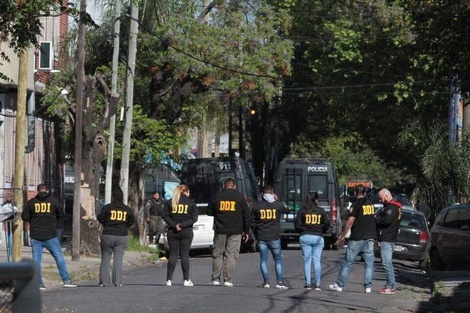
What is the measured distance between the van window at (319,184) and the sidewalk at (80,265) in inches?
297

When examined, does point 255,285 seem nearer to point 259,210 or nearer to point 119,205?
point 259,210

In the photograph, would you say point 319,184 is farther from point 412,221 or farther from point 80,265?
point 80,265

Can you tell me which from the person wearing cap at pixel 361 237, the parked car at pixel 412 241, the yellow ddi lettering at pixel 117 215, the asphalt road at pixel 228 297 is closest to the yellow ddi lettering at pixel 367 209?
the person wearing cap at pixel 361 237

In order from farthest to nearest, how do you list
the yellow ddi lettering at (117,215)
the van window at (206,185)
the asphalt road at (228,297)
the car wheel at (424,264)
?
the van window at (206,185) < the car wheel at (424,264) < the yellow ddi lettering at (117,215) < the asphalt road at (228,297)

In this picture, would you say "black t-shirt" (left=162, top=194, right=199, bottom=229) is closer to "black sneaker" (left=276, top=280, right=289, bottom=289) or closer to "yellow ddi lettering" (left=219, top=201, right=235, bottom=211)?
"yellow ddi lettering" (left=219, top=201, right=235, bottom=211)

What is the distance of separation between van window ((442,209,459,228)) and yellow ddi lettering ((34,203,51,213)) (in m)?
10.1

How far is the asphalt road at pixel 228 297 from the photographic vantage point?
13125mm

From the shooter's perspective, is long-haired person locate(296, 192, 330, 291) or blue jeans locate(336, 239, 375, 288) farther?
long-haired person locate(296, 192, 330, 291)

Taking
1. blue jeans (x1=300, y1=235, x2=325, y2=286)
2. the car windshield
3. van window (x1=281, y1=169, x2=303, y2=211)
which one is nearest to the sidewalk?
blue jeans (x1=300, y1=235, x2=325, y2=286)

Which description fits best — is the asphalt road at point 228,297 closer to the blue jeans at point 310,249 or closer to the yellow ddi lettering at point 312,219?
the blue jeans at point 310,249

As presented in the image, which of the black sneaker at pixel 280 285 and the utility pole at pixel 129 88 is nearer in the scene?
the black sneaker at pixel 280 285

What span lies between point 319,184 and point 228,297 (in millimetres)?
19808

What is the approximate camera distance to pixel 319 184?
34.1 metres

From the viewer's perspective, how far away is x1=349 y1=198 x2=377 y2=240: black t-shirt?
658 inches
